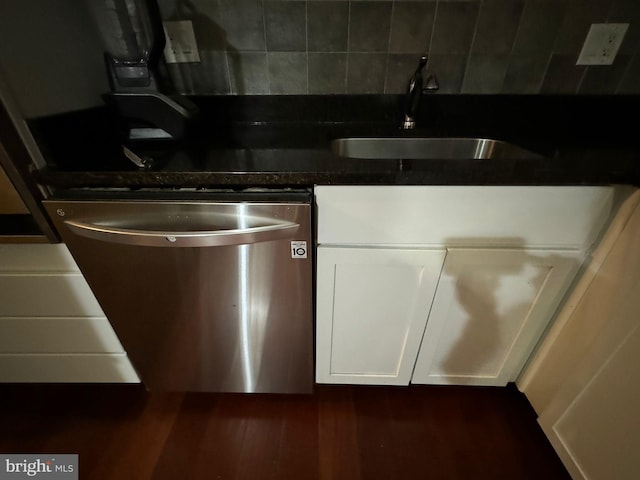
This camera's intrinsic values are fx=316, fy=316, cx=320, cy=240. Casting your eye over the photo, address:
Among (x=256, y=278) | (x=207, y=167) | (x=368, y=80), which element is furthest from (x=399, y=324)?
(x=368, y=80)

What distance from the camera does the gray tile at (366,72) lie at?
1.07 metres

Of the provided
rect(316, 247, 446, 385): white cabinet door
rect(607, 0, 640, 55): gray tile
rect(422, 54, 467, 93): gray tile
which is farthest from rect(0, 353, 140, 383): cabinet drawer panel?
rect(607, 0, 640, 55): gray tile

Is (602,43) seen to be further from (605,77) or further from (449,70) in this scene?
(449,70)

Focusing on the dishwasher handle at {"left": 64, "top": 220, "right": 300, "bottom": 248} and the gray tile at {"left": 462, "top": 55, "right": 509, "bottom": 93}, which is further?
the gray tile at {"left": 462, "top": 55, "right": 509, "bottom": 93}

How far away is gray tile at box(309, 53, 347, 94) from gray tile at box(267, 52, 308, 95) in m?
0.03

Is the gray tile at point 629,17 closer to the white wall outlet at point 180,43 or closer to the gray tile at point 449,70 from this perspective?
the gray tile at point 449,70

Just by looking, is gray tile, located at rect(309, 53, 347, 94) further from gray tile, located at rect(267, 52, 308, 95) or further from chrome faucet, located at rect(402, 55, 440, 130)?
chrome faucet, located at rect(402, 55, 440, 130)

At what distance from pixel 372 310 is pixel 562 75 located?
1043 mm

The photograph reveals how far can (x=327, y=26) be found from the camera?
3.34 feet

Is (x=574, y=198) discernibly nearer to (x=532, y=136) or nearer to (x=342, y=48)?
(x=532, y=136)

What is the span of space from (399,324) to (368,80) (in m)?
0.83

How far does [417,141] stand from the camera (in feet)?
3.55

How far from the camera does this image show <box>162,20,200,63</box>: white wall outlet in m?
1.01

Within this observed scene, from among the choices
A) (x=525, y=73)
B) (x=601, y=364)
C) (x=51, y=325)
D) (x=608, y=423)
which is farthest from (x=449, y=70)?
Result: (x=51, y=325)
